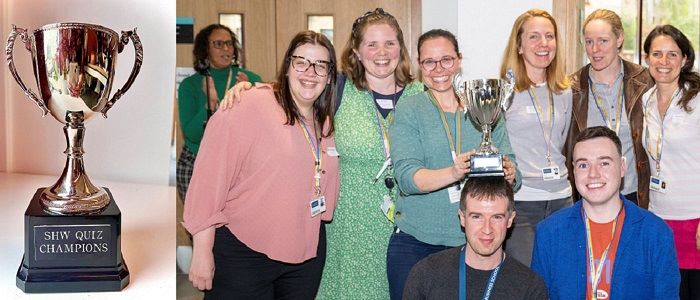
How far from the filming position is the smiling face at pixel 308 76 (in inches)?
97.3

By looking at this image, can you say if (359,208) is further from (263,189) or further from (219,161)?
(219,161)

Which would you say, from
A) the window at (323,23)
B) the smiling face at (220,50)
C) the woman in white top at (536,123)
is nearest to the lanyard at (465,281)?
the woman in white top at (536,123)

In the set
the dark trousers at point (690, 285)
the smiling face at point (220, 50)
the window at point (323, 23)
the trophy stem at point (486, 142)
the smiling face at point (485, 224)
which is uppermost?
A: the window at point (323, 23)

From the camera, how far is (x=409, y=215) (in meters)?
2.55

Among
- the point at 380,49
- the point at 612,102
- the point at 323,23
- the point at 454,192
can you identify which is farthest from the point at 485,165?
the point at 323,23

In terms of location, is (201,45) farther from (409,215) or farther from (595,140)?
(595,140)

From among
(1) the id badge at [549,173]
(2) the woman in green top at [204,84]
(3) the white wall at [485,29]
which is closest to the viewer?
(1) the id badge at [549,173]

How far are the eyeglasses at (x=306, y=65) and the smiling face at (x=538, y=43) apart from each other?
814 millimetres

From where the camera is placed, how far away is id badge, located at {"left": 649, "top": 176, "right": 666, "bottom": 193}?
117 inches

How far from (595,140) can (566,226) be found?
275mm

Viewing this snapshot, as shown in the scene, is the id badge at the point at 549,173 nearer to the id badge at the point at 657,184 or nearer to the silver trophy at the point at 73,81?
the id badge at the point at 657,184

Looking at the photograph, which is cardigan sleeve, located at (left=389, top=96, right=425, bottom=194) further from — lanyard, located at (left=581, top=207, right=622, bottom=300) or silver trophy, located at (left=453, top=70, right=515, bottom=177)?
lanyard, located at (left=581, top=207, right=622, bottom=300)

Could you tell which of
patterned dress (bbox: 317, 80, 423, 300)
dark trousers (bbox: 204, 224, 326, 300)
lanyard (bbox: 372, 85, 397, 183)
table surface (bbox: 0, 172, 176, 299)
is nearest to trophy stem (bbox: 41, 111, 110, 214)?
table surface (bbox: 0, 172, 176, 299)

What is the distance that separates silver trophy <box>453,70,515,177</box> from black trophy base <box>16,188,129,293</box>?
1.07 metres
